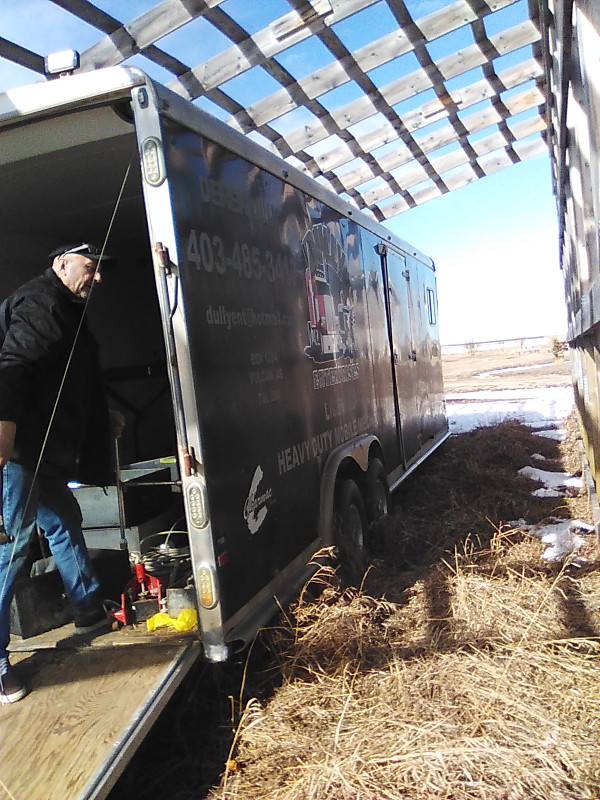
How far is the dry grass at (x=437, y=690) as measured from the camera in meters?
2.54

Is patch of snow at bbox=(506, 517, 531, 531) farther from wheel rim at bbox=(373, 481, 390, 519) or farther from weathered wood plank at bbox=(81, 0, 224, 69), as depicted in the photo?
weathered wood plank at bbox=(81, 0, 224, 69)

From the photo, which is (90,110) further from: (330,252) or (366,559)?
(366,559)

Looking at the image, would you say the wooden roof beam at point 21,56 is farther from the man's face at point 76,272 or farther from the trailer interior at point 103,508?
the man's face at point 76,272

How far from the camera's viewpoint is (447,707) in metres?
2.96

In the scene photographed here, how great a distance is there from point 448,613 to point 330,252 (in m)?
2.71

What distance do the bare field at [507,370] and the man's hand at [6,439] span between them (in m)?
17.7

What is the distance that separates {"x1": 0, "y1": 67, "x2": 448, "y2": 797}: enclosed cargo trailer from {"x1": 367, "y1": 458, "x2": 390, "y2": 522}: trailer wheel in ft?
0.10

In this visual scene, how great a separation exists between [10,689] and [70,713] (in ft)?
1.29

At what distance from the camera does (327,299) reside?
489 centimetres

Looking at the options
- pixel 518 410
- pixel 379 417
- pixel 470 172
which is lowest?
pixel 518 410

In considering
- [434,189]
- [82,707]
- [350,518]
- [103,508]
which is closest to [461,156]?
[434,189]

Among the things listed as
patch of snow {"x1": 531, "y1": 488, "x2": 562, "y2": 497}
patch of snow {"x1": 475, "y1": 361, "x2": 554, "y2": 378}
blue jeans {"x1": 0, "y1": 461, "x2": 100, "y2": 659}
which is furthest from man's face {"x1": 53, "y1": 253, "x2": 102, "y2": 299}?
patch of snow {"x1": 475, "y1": 361, "x2": 554, "y2": 378}

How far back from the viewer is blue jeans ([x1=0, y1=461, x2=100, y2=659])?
3275mm

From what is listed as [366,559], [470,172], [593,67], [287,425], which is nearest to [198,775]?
[287,425]
